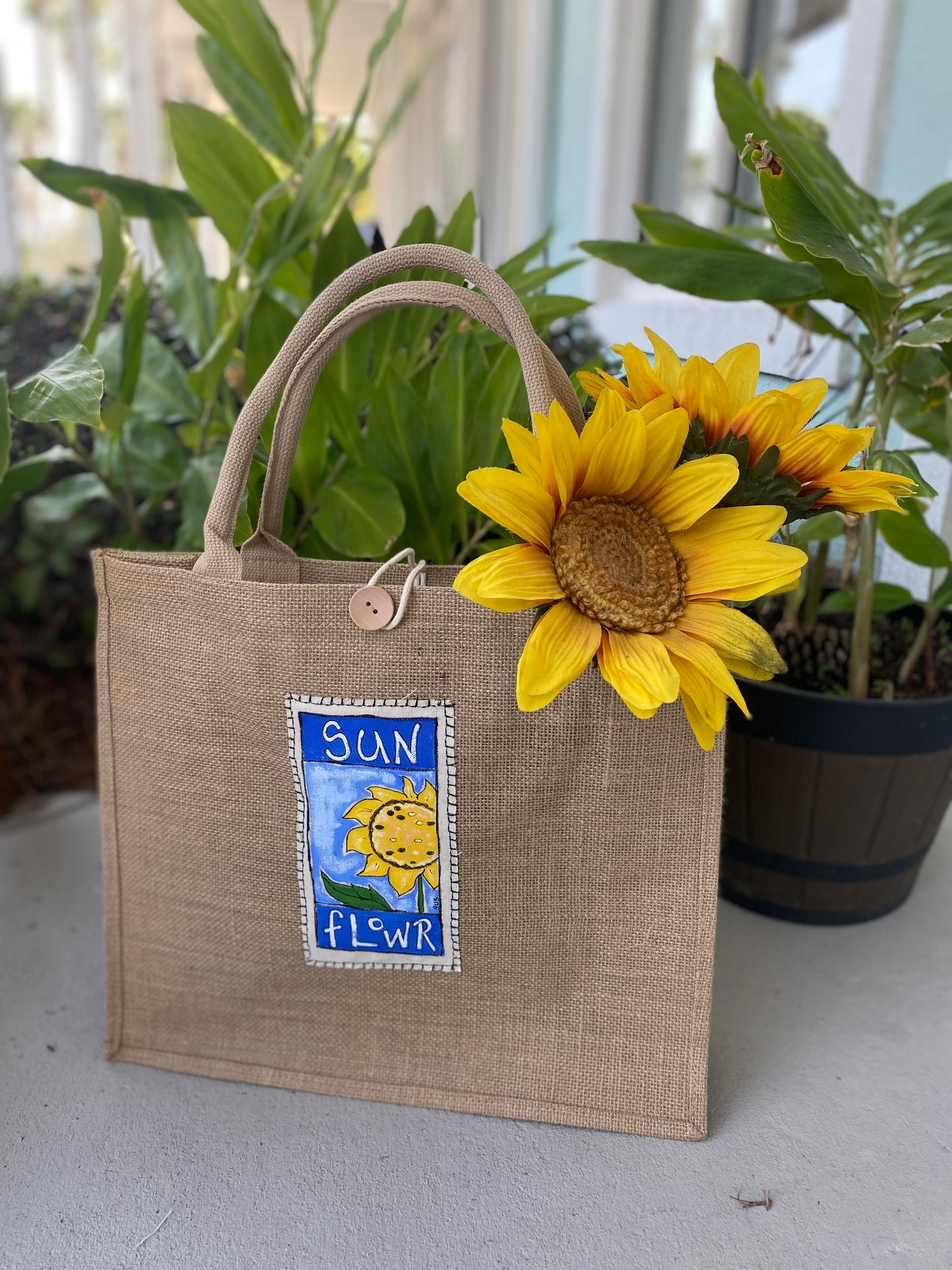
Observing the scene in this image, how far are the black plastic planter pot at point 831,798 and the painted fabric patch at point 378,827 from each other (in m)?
0.34

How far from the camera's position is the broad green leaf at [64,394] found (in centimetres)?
62

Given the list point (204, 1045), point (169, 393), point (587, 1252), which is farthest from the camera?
point (169, 393)

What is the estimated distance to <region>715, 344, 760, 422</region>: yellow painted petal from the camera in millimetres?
569

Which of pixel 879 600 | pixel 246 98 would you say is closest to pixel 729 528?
pixel 879 600

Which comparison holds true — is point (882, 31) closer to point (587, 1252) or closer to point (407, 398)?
point (407, 398)

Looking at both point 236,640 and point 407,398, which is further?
point 407,398

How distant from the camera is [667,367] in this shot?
0.57 m

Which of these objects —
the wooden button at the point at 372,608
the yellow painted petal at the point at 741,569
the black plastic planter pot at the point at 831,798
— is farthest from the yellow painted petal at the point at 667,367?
the black plastic planter pot at the point at 831,798

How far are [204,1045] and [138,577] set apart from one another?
14.9 inches

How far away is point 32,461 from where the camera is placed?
2.85 feet

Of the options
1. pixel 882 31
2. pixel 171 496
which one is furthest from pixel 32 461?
pixel 882 31

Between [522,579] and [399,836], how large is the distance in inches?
9.1

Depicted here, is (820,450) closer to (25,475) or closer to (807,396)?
(807,396)

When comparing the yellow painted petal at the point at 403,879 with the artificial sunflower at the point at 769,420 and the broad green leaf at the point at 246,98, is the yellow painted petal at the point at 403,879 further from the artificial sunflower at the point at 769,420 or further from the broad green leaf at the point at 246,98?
the broad green leaf at the point at 246,98
